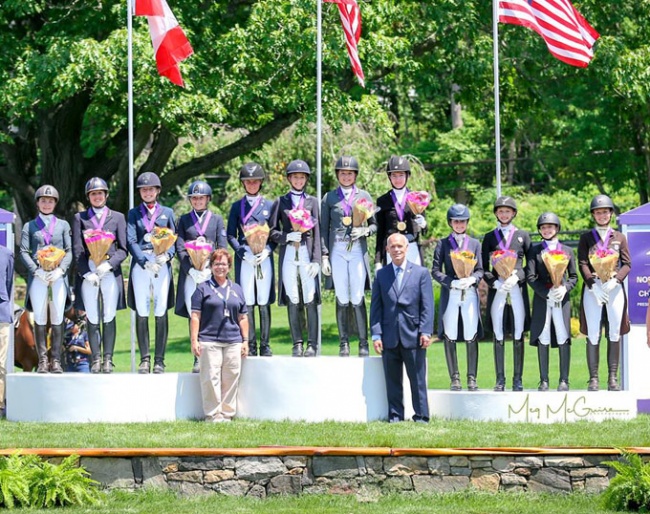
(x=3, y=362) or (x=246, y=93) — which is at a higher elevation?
(x=246, y=93)

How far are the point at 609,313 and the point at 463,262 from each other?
1592 mm

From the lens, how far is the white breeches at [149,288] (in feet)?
44.8

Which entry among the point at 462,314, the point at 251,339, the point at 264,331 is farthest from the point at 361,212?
the point at 251,339

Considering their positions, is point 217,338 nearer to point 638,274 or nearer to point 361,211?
point 361,211

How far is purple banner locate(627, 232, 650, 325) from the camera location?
46.9ft

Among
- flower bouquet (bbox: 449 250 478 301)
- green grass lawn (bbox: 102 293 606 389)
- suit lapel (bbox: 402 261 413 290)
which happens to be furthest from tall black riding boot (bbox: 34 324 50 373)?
green grass lawn (bbox: 102 293 606 389)

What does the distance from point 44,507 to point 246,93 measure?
8855 millimetres

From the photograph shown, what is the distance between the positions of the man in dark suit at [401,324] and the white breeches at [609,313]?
171cm

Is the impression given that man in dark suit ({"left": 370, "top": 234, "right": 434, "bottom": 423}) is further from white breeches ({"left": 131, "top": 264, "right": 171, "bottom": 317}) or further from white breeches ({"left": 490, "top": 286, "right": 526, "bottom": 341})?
white breeches ({"left": 131, "top": 264, "right": 171, "bottom": 317})

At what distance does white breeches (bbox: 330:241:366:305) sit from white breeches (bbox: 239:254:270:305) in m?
0.69

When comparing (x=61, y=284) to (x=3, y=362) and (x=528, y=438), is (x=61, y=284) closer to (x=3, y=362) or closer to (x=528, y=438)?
(x=3, y=362)

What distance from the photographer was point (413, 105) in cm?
3862

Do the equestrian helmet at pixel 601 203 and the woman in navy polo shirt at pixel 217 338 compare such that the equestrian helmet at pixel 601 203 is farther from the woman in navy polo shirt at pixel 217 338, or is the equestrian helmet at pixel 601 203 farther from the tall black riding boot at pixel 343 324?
the woman in navy polo shirt at pixel 217 338

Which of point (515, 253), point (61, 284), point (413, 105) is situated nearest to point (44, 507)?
point (61, 284)
